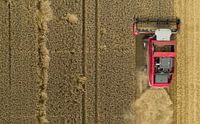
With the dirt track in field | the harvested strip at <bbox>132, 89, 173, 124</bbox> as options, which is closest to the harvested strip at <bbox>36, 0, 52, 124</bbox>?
the dirt track in field

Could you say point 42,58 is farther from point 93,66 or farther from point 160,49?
point 160,49

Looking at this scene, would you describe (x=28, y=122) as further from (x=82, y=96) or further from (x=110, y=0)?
(x=110, y=0)

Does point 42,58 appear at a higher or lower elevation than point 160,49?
lower

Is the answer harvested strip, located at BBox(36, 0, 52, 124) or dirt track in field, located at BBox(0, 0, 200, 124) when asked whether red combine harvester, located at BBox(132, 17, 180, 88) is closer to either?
dirt track in field, located at BBox(0, 0, 200, 124)

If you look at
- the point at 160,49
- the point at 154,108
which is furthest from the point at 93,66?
the point at 154,108

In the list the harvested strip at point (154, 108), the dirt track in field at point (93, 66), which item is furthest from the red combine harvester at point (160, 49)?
the harvested strip at point (154, 108)

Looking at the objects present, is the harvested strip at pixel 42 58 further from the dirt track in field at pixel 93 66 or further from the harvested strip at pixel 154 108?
the harvested strip at pixel 154 108
